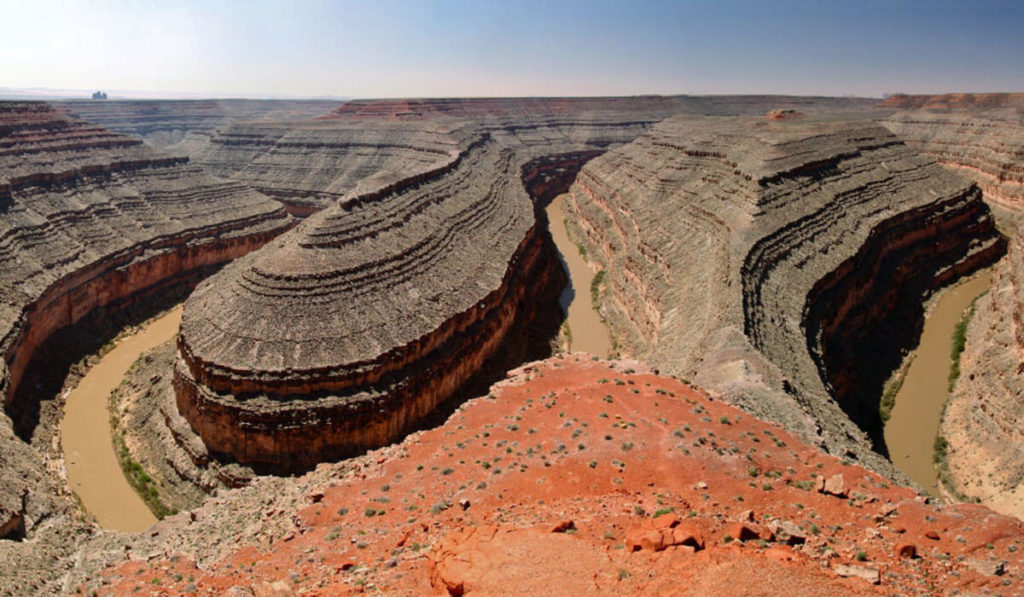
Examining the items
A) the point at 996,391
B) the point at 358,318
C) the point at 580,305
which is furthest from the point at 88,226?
the point at 996,391

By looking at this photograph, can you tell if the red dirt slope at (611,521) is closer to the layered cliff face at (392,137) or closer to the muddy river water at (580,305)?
the muddy river water at (580,305)

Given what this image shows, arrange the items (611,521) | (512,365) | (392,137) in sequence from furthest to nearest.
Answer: (392,137) → (512,365) → (611,521)

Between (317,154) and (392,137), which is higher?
(392,137)

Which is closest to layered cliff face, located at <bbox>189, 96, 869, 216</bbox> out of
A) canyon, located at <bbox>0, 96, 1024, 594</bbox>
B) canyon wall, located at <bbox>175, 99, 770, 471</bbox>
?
canyon, located at <bbox>0, 96, 1024, 594</bbox>

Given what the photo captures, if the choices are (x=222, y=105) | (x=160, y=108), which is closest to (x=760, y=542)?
(x=160, y=108)

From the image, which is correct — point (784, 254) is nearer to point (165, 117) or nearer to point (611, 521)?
point (611, 521)

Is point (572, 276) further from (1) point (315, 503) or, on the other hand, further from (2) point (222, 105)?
(2) point (222, 105)

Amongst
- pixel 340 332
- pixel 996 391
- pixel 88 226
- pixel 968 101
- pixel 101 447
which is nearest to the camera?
pixel 340 332
